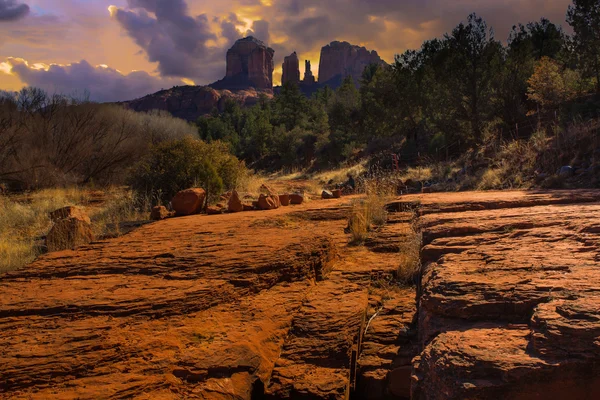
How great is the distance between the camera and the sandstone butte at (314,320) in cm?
173

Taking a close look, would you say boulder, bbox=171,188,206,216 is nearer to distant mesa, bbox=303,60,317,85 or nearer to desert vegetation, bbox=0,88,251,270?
desert vegetation, bbox=0,88,251,270

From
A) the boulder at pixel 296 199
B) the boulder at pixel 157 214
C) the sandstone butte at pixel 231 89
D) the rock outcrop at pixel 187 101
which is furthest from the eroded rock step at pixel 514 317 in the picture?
the sandstone butte at pixel 231 89

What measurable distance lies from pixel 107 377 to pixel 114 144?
19.2 meters

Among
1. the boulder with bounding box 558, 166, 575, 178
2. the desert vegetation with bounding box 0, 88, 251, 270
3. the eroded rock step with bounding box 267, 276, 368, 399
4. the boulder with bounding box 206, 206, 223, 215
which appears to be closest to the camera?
the eroded rock step with bounding box 267, 276, 368, 399

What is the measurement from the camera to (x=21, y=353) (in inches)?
99.2

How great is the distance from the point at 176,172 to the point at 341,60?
160710 millimetres

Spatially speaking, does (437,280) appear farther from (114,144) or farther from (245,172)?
(114,144)

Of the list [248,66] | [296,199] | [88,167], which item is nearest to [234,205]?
[296,199]

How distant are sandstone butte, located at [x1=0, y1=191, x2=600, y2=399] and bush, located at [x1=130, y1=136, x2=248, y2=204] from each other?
6285 millimetres

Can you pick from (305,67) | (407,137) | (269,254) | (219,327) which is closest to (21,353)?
(219,327)

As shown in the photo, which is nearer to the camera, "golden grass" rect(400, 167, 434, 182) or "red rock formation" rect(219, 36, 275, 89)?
"golden grass" rect(400, 167, 434, 182)

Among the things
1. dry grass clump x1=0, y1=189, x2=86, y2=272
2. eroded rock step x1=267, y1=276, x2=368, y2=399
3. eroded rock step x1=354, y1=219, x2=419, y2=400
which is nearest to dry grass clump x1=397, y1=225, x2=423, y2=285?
eroded rock step x1=354, y1=219, x2=419, y2=400

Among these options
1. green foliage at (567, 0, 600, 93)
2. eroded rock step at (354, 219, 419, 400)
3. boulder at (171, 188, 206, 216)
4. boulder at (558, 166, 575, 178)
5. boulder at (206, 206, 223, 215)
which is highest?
green foliage at (567, 0, 600, 93)

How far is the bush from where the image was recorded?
10.8 meters
